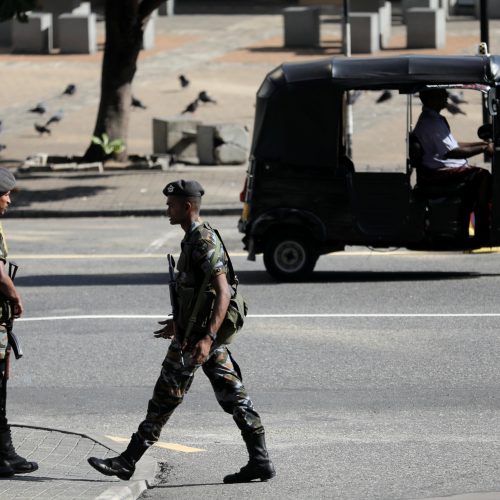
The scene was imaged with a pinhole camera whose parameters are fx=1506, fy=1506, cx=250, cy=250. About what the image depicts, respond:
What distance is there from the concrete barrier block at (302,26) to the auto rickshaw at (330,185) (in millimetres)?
23240

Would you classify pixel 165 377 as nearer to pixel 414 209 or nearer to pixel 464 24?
pixel 414 209

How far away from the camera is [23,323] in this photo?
13.5 meters

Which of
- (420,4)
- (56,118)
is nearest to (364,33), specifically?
(420,4)

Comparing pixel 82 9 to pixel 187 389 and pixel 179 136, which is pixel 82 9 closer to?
pixel 179 136

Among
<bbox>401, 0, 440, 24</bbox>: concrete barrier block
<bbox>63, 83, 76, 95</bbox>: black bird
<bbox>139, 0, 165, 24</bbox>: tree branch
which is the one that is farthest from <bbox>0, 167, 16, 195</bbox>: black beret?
<bbox>401, 0, 440, 24</bbox>: concrete barrier block

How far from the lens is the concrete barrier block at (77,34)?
127ft

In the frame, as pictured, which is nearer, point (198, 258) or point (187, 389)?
point (198, 258)

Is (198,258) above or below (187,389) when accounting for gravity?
above

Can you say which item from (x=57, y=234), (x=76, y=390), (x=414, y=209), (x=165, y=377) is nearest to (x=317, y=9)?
(x=57, y=234)

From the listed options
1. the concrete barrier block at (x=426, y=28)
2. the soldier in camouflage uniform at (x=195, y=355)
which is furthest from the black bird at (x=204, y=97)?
the soldier in camouflage uniform at (x=195, y=355)

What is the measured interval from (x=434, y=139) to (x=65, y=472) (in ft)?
24.6

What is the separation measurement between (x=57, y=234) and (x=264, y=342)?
26.4 feet

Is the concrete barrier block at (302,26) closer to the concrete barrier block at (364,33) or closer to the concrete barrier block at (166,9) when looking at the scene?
the concrete barrier block at (364,33)

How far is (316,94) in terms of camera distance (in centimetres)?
1555
